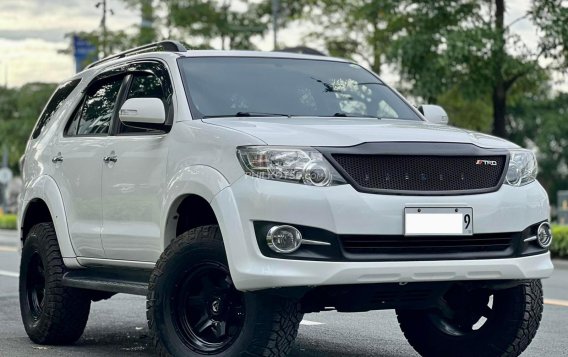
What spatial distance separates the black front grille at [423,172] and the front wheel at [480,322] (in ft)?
2.27

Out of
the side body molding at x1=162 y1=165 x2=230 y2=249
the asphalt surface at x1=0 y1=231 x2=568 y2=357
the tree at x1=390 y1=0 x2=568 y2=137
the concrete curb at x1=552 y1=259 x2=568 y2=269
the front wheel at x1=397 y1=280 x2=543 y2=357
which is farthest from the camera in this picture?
the tree at x1=390 y1=0 x2=568 y2=137

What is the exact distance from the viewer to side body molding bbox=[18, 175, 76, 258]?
802 centimetres

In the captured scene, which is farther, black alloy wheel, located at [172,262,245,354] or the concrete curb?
the concrete curb

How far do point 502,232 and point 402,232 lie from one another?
59 centimetres

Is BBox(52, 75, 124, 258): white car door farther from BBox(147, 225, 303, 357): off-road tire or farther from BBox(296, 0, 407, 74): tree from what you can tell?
BBox(296, 0, 407, 74): tree

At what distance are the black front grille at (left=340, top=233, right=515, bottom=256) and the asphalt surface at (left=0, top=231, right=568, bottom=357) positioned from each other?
183 cm

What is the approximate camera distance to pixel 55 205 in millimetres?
8148

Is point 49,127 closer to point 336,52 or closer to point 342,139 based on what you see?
point 342,139

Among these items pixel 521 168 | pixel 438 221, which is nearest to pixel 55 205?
pixel 438 221

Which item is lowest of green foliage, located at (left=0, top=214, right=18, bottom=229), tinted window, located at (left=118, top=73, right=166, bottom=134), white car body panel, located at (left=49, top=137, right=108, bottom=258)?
green foliage, located at (left=0, top=214, right=18, bottom=229)

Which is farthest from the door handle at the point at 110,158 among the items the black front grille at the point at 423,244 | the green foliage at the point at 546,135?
the green foliage at the point at 546,135

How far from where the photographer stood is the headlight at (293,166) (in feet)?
19.4

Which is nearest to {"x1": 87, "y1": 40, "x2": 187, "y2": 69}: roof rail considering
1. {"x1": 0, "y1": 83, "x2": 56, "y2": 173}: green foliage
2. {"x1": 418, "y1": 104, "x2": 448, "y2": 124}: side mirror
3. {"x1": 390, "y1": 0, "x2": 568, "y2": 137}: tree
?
{"x1": 418, "y1": 104, "x2": 448, "y2": 124}: side mirror

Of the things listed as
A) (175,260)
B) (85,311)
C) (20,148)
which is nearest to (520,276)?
(175,260)
